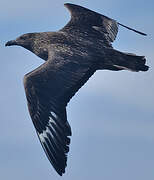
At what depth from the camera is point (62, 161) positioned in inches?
710

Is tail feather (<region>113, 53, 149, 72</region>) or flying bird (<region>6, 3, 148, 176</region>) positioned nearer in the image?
flying bird (<region>6, 3, 148, 176</region>)

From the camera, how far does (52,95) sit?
737 inches

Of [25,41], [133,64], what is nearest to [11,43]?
[25,41]

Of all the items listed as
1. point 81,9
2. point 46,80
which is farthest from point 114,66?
point 81,9

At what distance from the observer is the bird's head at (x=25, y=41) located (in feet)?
70.1

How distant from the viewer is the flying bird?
1850 centimetres

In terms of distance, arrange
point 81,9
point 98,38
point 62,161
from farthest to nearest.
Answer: point 81,9, point 98,38, point 62,161

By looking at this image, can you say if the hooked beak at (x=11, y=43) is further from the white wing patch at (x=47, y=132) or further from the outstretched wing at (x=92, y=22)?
the white wing patch at (x=47, y=132)

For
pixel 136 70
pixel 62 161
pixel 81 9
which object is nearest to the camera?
pixel 62 161

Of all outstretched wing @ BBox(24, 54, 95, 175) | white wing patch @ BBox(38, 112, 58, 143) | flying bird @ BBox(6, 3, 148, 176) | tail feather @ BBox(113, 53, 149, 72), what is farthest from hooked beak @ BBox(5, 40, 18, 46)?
white wing patch @ BBox(38, 112, 58, 143)

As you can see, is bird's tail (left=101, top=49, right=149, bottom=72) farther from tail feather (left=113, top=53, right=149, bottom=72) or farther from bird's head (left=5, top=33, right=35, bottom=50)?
bird's head (left=5, top=33, right=35, bottom=50)

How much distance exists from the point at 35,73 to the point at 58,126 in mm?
1304

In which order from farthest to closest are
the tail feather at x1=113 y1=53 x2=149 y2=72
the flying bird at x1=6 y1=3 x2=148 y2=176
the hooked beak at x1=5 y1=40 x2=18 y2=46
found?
1. the hooked beak at x1=5 y1=40 x2=18 y2=46
2. the tail feather at x1=113 y1=53 x2=149 y2=72
3. the flying bird at x1=6 y1=3 x2=148 y2=176

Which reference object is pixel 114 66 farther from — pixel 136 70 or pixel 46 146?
pixel 46 146
